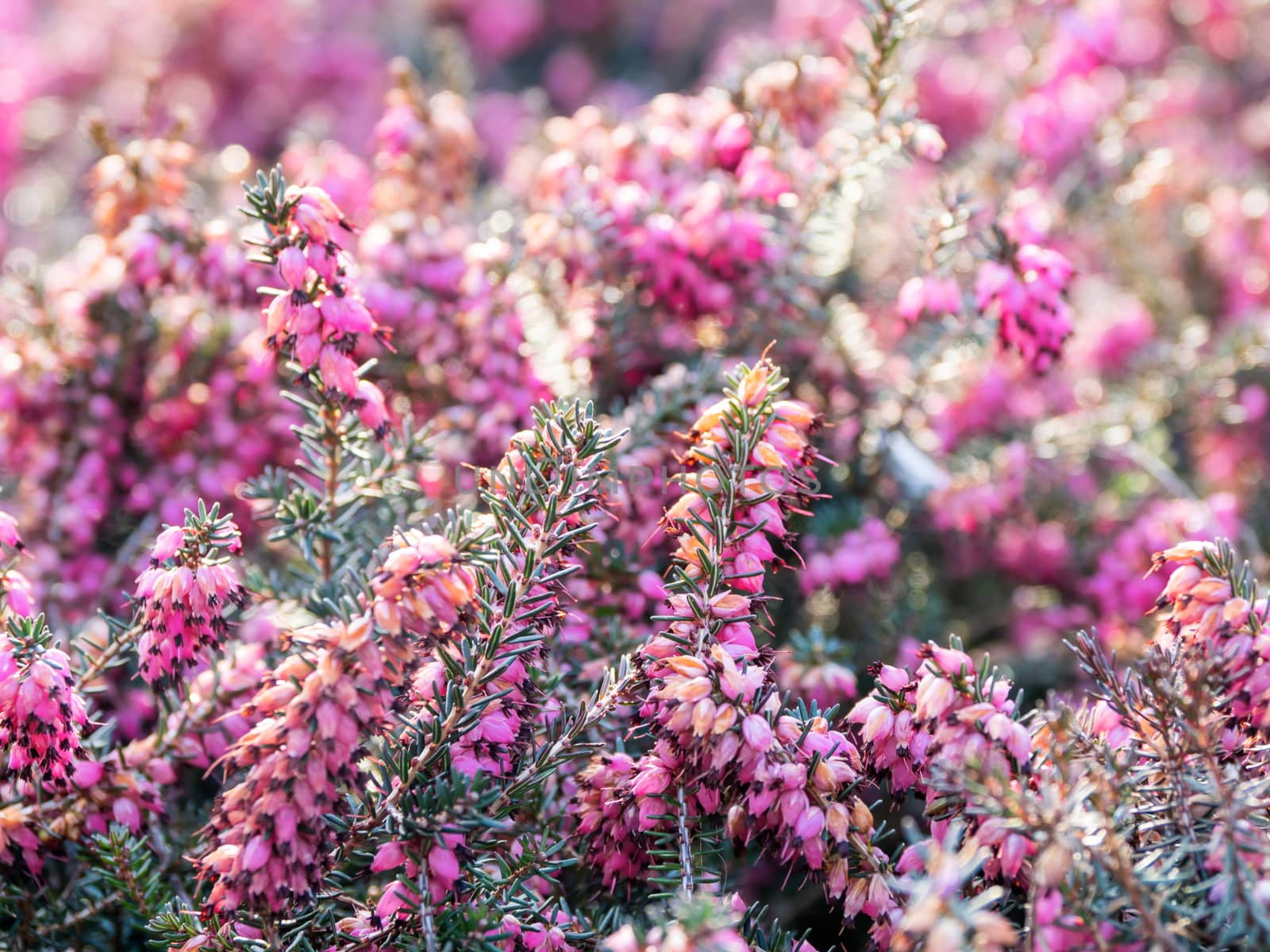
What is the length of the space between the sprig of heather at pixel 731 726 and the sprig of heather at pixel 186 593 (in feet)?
1.99

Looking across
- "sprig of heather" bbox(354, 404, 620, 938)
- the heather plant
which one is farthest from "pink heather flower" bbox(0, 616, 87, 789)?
"sprig of heather" bbox(354, 404, 620, 938)

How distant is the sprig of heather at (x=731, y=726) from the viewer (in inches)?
53.6

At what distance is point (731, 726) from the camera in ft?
4.38

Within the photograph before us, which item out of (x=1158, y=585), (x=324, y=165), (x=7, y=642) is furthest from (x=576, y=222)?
(x=1158, y=585)

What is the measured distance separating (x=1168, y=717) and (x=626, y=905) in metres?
0.86

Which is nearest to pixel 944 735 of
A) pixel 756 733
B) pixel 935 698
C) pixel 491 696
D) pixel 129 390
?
pixel 935 698

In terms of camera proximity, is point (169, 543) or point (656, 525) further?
point (656, 525)

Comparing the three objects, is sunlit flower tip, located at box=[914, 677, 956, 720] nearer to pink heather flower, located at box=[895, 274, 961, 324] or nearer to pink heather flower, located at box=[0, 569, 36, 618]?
pink heather flower, located at box=[895, 274, 961, 324]

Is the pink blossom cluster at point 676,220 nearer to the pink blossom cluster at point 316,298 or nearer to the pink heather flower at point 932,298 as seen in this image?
the pink heather flower at point 932,298

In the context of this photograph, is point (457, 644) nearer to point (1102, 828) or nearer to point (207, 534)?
point (207, 534)

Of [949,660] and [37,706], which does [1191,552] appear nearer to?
[949,660]

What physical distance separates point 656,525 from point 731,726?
24.3 inches

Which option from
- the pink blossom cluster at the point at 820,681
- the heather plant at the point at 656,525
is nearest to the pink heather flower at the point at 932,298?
the heather plant at the point at 656,525

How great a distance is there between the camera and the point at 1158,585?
2719 mm
